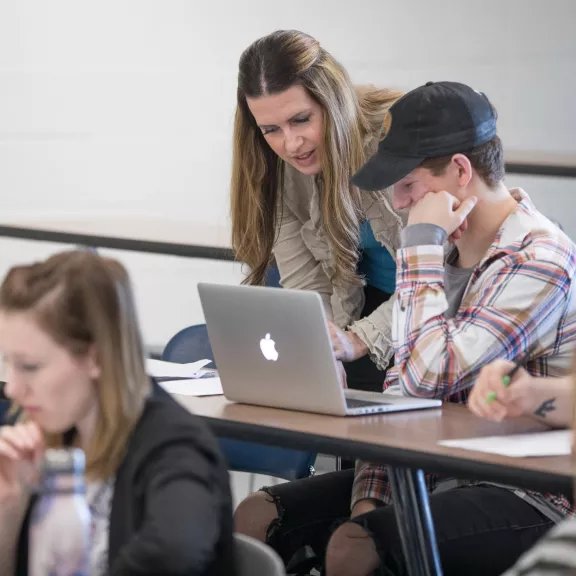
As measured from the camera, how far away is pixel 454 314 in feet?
7.52

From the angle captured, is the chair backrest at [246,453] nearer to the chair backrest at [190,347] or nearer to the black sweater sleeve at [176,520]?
the chair backrest at [190,347]

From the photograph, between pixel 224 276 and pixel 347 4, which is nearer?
pixel 347 4

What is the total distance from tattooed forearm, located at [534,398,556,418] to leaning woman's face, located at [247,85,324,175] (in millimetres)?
1024

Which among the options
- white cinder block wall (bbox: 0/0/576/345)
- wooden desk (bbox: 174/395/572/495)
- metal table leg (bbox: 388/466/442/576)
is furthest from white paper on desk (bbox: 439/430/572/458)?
white cinder block wall (bbox: 0/0/576/345)

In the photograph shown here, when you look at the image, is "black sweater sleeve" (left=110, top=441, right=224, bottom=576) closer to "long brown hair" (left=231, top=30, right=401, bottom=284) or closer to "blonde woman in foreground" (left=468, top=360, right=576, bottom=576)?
"blonde woman in foreground" (left=468, top=360, right=576, bottom=576)

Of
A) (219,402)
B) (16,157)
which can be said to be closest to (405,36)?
(16,157)

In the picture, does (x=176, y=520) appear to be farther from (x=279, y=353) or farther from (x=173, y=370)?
(x=173, y=370)

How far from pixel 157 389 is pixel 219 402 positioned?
60 cm

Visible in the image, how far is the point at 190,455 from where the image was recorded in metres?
1.46

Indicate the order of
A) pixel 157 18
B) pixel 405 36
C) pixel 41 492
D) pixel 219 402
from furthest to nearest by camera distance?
pixel 157 18 < pixel 405 36 < pixel 219 402 < pixel 41 492

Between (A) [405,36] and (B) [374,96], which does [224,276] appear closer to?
(A) [405,36]

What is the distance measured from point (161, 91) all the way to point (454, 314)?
93.1 inches

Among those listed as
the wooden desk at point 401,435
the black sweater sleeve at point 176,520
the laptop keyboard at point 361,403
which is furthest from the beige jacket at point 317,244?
the black sweater sleeve at point 176,520

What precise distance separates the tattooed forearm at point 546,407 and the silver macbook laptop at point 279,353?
286 millimetres
